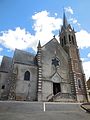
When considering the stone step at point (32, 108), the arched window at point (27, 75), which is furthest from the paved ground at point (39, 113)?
the arched window at point (27, 75)

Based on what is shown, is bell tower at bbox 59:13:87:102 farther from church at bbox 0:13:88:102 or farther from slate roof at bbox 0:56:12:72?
slate roof at bbox 0:56:12:72

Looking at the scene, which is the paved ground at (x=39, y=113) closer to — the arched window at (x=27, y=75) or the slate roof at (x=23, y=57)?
the arched window at (x=27, y=75)

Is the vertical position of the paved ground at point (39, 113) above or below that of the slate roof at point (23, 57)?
below

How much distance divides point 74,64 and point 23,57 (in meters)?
11.8

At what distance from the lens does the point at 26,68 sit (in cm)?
2425

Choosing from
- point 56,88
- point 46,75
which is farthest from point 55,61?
point 56,88

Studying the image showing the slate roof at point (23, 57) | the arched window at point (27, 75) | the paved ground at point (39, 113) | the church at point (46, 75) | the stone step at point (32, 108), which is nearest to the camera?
the paved ground at point (39, 113)

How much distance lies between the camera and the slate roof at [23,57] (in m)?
24.7

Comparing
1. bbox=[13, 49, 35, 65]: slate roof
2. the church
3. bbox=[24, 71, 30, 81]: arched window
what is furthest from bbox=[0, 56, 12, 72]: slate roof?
bbox=[24, 71, 30, 81]: arched window

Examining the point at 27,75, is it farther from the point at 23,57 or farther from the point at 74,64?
the point at 74,64

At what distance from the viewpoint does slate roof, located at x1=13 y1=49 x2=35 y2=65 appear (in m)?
24.7

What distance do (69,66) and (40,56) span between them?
7.33m

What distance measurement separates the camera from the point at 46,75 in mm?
24891

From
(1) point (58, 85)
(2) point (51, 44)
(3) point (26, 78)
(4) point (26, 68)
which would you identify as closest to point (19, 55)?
(4) point (26, 68)
